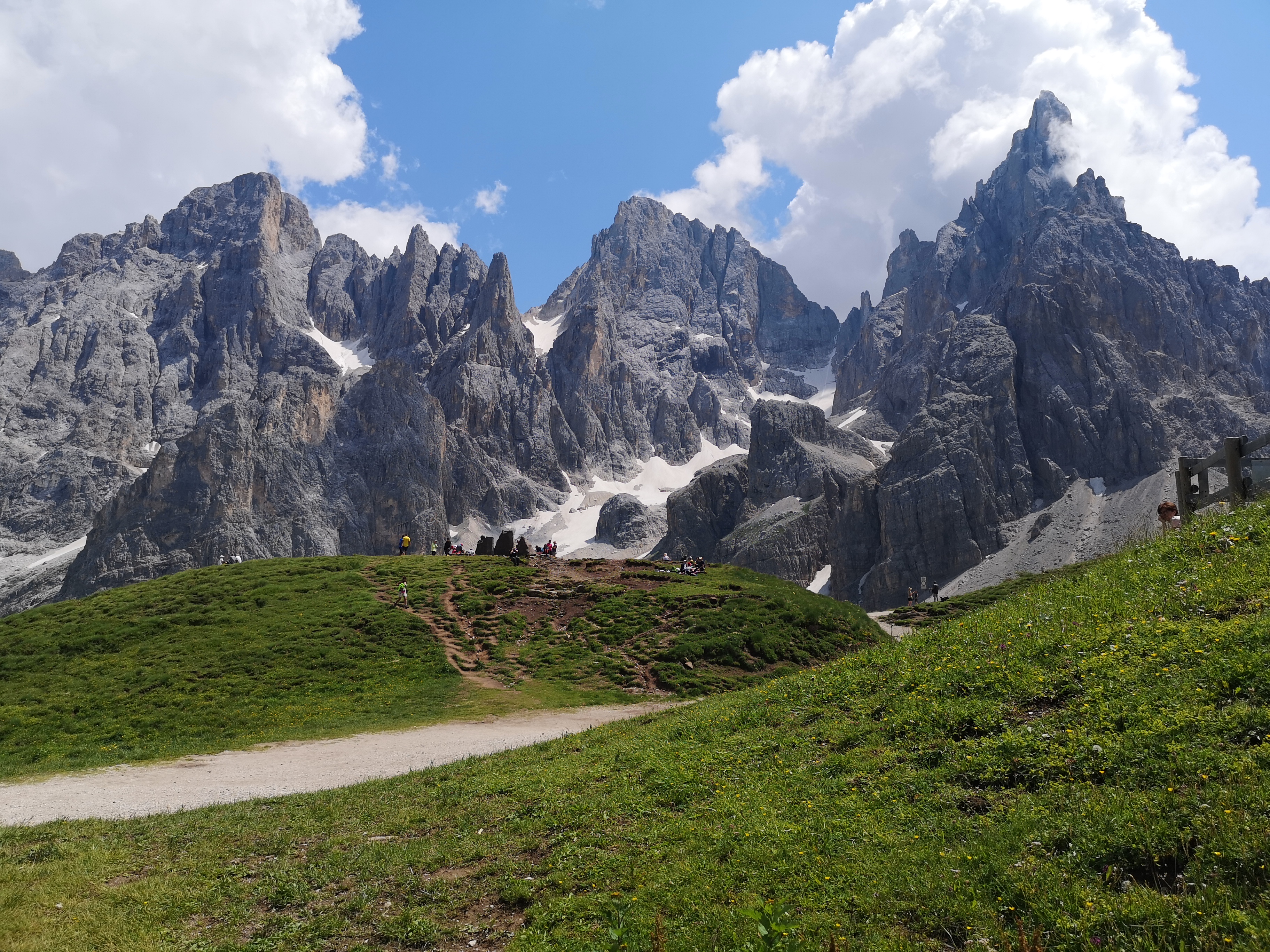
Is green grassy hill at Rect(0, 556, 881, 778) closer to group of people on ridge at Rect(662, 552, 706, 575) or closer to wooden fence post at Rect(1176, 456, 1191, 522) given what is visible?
group of people on ridge at Rect(662, 552, 706, 575)

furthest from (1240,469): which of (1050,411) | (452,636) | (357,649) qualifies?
(1050,411)

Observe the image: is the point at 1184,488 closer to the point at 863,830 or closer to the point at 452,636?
the point at 863,830

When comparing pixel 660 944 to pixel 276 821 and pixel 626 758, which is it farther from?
pixel 276 821

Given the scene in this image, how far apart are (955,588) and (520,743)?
→ 14586 cm

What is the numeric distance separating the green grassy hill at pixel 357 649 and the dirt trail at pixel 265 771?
184 cm

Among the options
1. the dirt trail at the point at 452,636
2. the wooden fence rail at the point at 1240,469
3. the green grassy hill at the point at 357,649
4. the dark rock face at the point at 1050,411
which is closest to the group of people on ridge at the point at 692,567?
the green grassy hill at the point at 357,649

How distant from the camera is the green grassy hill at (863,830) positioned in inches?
256

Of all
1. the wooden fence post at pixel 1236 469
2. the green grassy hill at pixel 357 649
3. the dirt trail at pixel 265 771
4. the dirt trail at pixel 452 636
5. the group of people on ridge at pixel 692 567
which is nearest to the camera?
the wooden fence post at pixel 1236 469

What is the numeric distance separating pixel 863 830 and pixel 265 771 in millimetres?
17957

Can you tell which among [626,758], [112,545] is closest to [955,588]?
[626,758]

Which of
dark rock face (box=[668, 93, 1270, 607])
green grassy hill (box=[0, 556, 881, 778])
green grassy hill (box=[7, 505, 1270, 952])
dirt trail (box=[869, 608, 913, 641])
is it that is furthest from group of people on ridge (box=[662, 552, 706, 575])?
dark rock face (box=[668, 93, 1270, 607])

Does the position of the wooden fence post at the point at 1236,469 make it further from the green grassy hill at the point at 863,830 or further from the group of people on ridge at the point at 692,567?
the group of people on ridge at the point at 692,567

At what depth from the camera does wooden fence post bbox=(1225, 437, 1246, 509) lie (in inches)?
569

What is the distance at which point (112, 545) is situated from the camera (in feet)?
584
